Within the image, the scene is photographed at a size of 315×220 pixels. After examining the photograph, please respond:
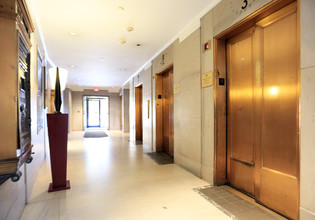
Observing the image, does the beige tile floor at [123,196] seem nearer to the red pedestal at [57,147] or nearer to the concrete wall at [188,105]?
the red pedestal at [57,147]


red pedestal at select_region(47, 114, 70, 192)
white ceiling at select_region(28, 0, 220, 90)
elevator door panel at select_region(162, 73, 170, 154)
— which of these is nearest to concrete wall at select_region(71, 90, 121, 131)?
white ceiling at select_region(28, 0, 220, 90)

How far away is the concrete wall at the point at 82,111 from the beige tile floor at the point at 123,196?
942cm

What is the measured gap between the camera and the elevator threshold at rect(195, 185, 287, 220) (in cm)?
204

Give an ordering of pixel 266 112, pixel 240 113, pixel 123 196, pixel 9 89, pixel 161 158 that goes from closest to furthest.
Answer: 1. pixel 9 89
2. pixel 266 112
3. pixel 123 196
4. pixel 240 113
5. pixel 161 158

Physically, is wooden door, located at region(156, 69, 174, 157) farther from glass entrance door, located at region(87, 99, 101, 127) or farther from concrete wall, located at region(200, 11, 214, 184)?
glass entrance door, located at region(87, 99, 101, 127)

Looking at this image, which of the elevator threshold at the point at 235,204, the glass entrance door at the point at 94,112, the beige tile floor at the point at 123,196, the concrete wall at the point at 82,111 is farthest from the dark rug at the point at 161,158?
the glass entrance door at the point at 94,112

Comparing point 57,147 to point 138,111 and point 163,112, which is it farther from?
point 138,111

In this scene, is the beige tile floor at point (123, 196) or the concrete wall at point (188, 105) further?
the concrete wall at point (188, 105)

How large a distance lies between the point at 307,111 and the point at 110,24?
353cm

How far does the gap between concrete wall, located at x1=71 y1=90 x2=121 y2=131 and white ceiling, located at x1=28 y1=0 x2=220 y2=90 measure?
304 inches

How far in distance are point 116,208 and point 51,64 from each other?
19.7ft

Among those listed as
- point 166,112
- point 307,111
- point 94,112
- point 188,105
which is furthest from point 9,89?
point 94,112

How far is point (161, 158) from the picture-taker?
472 cm

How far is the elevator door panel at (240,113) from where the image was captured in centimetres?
252
